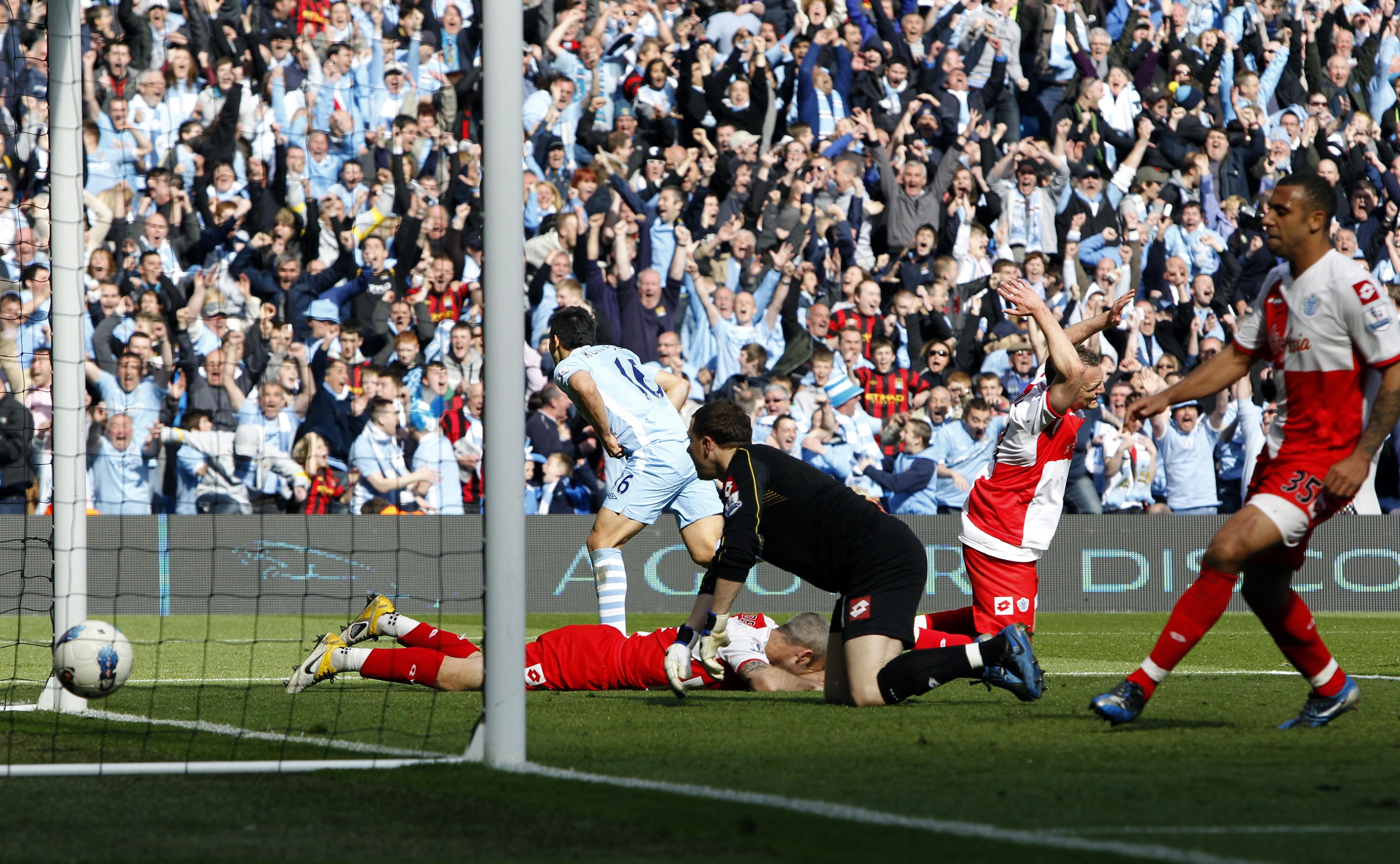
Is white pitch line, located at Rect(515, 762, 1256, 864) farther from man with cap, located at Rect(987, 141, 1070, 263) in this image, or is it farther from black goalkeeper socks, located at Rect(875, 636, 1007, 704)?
man with cap, located at Rect(987, 141, 1070, 263)

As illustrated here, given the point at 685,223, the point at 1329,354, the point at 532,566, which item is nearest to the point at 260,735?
the point at 1329,354

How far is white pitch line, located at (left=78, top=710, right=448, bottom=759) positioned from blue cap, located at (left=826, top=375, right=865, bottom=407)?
9692 millimetres

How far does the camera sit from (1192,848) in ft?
11.7

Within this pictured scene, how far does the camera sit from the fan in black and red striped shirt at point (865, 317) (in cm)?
1634

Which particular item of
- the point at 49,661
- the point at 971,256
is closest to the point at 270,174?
the point at 49,661

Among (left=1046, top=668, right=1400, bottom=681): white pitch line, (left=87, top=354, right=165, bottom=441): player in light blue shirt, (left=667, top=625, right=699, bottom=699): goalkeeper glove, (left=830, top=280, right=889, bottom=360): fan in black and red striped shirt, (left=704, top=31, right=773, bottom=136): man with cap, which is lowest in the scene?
(left=1046, top=668, right=1400, bottom=681): white pitch line

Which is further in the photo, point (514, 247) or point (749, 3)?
point (749, 3)

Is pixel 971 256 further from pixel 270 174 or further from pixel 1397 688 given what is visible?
pixel 1397 688

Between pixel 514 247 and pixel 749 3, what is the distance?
14571mm

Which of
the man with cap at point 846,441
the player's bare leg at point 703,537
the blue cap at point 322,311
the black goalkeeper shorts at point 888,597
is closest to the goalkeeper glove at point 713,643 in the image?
the black goalkeeper shorts at point 888,597

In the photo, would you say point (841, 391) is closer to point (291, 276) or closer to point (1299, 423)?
point (291, 276)

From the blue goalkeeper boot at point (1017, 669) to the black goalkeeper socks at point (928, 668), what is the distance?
25 millimetres

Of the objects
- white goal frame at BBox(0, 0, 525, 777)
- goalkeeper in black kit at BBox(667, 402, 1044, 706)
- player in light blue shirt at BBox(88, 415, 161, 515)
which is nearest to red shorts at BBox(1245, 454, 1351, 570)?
goalkeeper in black kit at BBox(667, 402, 1044, 706)

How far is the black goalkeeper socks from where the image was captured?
20.8ft
